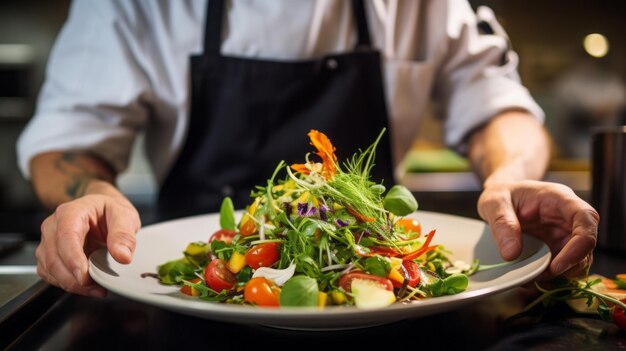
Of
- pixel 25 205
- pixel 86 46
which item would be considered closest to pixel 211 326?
pixel 86 46

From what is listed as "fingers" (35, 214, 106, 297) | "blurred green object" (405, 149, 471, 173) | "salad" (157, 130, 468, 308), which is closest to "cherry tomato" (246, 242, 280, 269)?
"salad" (157, 130, 468, 308)

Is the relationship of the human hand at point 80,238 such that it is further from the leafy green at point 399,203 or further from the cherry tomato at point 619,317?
the cherry tomato at point 619,317

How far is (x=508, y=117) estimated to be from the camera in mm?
1479

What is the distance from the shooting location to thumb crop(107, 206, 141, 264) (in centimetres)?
74

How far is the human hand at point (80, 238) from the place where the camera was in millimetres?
739

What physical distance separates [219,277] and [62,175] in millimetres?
787

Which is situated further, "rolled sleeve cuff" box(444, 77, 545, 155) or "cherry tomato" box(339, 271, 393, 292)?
"rolled sleeve cuff" box(444, 77, 545, 155)

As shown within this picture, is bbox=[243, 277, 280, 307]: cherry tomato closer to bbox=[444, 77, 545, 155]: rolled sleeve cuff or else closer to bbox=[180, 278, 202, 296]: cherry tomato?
bbox=[180, 278, 202, 296]: cherry tomato

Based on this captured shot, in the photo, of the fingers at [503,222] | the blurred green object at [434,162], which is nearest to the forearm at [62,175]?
the fingers at [503,222]

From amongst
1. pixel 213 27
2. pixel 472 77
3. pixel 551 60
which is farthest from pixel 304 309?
pixel 551 60

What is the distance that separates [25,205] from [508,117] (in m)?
2.86

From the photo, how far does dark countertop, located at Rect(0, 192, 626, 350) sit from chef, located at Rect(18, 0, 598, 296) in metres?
0.62

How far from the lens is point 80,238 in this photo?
2.54 feet

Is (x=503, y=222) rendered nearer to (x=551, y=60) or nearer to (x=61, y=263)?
(x=61, y=263)
